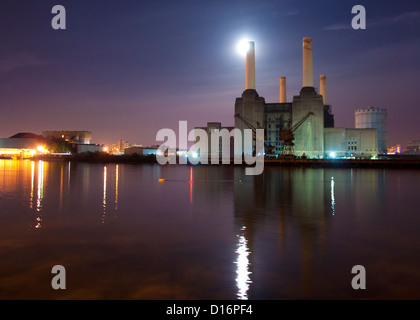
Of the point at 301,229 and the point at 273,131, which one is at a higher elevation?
the point at 273,131

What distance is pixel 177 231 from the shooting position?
12289 millimetres

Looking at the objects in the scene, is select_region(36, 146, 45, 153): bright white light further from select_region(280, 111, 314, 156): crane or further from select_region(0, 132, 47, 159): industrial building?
select_region(280, 111, 314, 156): crane

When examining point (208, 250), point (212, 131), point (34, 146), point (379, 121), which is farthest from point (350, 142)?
point (34, 146)

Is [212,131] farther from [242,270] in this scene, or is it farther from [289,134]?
[242,270]

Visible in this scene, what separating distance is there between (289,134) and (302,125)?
30.3 feet

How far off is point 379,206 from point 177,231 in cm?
1161

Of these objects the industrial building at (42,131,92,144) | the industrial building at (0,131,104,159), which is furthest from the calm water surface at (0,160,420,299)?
the industrial building at (42,131,92,144)

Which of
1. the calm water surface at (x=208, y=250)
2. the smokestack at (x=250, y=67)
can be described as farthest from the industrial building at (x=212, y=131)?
the calm water surface at (x=208, y=250)

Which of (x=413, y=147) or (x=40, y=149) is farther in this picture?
(x=413, y=147)

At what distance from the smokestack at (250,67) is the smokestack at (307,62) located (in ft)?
37.8

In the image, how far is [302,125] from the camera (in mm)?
91375
